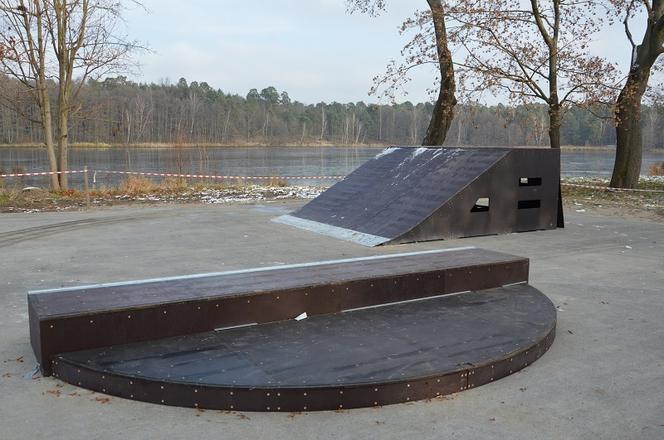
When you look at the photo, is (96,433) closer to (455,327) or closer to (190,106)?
(455,327)

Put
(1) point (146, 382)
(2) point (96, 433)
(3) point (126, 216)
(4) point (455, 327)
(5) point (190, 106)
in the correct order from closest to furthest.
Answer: (2) point (96, 433) → (1) point (146, 382) → (4) point (455, 327) → (3) point (126, 216) → (5) point (190, 106)

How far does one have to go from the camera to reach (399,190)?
1107 cm

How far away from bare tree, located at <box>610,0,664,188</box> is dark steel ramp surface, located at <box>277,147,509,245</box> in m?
9.58

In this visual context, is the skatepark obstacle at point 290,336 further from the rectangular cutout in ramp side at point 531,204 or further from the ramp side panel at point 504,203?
the rectangular cutout in ramp side at point 531,204

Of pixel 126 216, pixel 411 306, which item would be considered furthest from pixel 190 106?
pixel 411 306

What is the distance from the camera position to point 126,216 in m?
12.6

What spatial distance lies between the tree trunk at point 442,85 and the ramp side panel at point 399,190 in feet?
25.0

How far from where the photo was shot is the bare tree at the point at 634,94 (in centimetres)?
1841

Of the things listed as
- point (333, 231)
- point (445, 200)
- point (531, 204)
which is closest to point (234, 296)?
point (333, 231)

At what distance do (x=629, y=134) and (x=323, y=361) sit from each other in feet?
59.7

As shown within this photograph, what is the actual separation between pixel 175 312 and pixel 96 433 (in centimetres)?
126

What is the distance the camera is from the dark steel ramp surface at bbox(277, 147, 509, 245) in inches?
393

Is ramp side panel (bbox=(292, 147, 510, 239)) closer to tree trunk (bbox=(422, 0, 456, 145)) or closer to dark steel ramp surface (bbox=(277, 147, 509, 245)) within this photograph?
dark steel ramp surface (bbox=(277, 147, 509, 245))

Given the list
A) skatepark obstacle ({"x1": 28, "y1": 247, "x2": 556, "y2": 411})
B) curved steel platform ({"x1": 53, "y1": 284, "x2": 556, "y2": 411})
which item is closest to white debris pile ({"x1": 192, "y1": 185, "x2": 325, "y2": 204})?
skatepark obstacle ({"x1": 28, "y1": 247, "x2": 556, "y2": 411})
